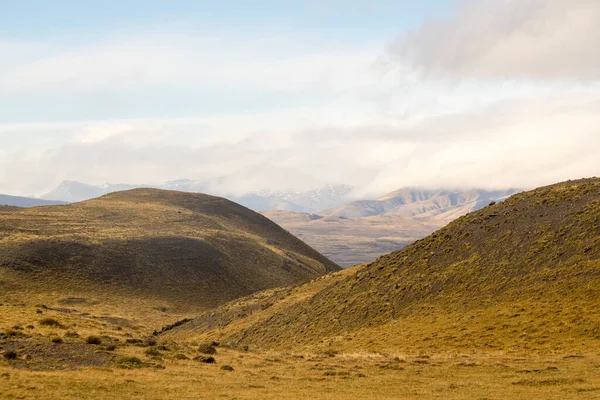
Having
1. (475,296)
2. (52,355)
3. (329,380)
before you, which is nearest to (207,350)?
(52,355)

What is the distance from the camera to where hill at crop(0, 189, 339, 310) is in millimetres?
114375

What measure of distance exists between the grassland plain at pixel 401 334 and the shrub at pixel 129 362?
0.34 ft

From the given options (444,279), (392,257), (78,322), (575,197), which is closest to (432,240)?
(392,257)

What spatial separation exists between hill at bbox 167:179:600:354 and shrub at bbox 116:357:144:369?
22.5 meters

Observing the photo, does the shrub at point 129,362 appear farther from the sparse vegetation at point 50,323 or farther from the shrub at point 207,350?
the sparse vegetation at point 50,323

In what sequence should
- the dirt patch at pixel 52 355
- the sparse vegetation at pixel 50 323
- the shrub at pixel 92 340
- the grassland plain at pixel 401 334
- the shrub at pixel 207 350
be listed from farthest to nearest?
the sparse vegetation at pixel 50 323
the shrub at pixel 207 350
the shrub at pixel 92 340
the dirt patch at pixel 52 355
the grassland plain at pixel 401 334

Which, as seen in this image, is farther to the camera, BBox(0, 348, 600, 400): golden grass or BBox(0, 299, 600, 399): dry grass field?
BBox(0, 299, 600, 399): dry grass field

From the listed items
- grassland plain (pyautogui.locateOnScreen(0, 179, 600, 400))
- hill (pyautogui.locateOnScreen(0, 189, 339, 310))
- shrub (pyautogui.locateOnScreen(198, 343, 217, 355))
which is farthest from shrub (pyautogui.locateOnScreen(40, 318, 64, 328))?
hill (pyautogui.locateOnScreen(0, 189, 339, 310))

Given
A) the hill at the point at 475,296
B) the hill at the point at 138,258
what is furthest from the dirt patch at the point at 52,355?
the hill at the point at 138,258

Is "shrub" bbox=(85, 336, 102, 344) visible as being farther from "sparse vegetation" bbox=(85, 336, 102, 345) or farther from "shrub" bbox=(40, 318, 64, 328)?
"shrub" bbox=(40, 318, 64, 328)

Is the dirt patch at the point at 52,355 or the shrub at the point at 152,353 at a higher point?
the dirt patch at the point at 52,355

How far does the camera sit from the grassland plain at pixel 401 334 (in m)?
30.1

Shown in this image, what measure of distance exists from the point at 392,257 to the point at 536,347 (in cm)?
3564

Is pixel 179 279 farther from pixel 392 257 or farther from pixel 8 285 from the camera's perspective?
pixel 392 257
